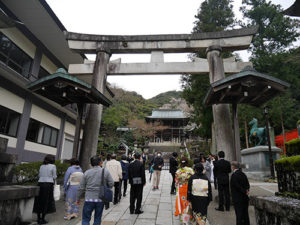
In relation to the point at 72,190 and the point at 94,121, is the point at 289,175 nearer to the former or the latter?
the point at 72,190

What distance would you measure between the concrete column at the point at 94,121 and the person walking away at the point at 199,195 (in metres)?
4.58

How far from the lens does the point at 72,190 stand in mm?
5059

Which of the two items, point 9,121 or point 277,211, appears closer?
point 277,211

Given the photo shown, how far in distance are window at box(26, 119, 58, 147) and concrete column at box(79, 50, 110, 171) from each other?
652cm

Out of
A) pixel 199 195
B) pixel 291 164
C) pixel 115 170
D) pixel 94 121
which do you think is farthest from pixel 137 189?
pixel 291 164

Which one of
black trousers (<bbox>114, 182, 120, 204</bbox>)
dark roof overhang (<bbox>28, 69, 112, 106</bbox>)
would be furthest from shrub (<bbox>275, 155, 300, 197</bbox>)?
dark roof overhang (<bbox>28, 69, 112, 106</bbox>)

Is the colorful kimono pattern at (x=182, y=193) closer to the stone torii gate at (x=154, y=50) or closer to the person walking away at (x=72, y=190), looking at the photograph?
the person walking away at (x=72, y=190)

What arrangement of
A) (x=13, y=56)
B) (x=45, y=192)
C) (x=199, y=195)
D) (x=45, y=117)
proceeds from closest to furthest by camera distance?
(x=199, y=195)
(x=45, y=192)
(x=13, y=56)
(x=45, y=117)

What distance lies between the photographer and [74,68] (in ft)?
30.0

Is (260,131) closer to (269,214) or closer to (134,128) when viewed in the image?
(269,214)

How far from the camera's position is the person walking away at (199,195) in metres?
3.96

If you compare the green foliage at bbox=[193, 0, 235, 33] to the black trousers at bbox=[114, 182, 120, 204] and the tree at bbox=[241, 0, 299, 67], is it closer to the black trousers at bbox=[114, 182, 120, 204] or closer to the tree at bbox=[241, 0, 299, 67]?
the tree at bbox=[241, 0, 299, 67]

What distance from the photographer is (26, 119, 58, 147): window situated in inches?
484

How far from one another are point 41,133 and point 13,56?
5.23 meters
